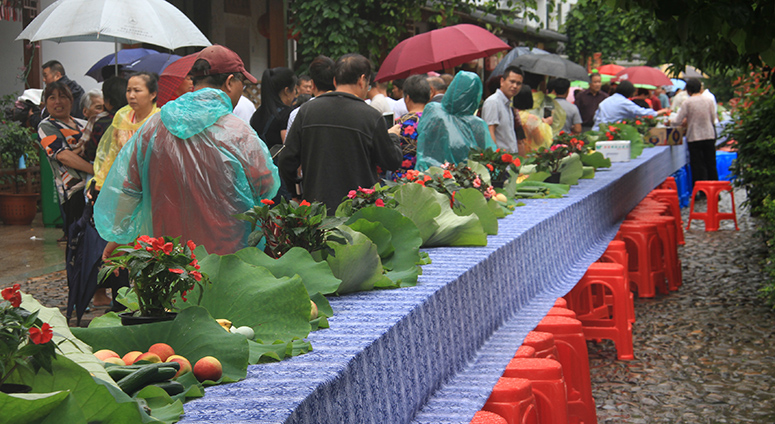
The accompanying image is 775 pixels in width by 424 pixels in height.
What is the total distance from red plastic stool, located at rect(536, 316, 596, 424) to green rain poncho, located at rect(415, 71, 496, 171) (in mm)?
2210

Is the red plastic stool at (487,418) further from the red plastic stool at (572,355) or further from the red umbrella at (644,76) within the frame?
the red umbrella at (644,76)

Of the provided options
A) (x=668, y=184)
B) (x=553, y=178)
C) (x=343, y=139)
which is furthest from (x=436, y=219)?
(x=668, y=184)

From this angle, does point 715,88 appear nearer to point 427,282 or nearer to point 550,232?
point 550,232

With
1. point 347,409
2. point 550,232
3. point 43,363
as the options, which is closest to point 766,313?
point 550,232

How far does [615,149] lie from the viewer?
389 inches

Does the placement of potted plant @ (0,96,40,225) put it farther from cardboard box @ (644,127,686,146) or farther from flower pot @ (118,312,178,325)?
flower pot @ (118,312,178,325)

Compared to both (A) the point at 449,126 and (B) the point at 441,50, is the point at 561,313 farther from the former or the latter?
(B) the point at 441,50

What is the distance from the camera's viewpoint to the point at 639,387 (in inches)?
207

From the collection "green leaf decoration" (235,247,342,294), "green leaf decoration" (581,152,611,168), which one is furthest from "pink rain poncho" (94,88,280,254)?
"green leaf decoration" (581,152,611,168)

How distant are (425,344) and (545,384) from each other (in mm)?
547

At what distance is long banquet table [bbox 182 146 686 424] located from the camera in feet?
6.22

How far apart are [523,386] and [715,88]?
31.9 meters

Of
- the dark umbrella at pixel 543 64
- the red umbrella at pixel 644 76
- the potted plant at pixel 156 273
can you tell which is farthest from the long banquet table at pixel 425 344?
the red umbrella at pixel 644 76

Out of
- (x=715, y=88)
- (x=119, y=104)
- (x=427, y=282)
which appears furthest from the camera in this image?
(x=715, y=88)
